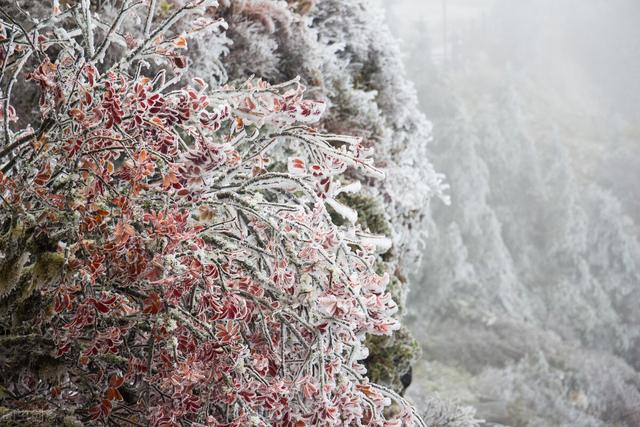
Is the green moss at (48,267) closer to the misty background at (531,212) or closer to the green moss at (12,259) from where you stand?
the green moss at (12,259)

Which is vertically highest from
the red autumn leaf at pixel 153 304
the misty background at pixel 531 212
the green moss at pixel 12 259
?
the red autumn leaf at pixel 153 304

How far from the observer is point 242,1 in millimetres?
3193

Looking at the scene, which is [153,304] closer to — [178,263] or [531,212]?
[178,263]

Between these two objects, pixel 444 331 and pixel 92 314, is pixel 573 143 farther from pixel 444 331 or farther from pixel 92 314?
pixel 92 314

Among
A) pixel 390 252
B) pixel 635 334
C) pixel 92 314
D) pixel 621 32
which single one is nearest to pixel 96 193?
pixel 92 314

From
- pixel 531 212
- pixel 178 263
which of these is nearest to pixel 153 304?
pixel 178 263

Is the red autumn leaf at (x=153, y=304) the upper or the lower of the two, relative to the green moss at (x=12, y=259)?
upper

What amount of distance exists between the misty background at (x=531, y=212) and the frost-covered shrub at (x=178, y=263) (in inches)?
249

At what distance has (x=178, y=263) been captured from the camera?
114 centimetres

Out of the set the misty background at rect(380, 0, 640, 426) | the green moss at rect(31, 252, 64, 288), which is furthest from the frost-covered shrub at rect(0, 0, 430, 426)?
the misty background at rect(380, 0, 640, 426)

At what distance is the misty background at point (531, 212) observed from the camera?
966cm

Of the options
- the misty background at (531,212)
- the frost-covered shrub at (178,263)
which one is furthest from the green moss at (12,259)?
the misty background at (531,212)

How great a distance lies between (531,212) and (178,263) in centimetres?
1916

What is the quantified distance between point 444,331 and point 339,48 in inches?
386
